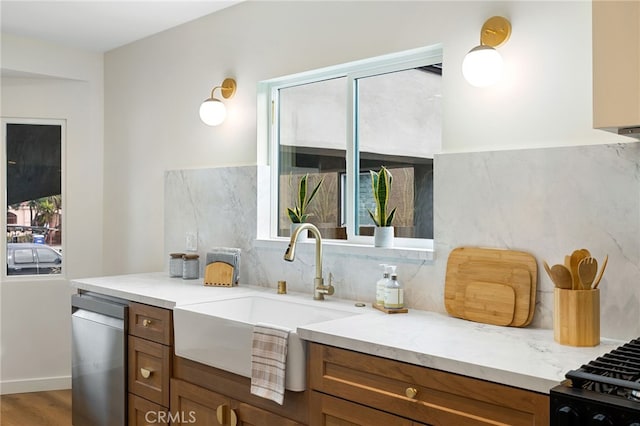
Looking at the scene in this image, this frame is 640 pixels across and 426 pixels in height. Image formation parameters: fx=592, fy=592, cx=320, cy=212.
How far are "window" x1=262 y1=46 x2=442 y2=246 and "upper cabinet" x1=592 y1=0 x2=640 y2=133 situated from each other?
913mm

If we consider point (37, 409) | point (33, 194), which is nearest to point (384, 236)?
point (37, 409)

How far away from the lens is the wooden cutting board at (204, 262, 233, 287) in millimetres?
3211

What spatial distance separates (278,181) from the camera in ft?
11.0

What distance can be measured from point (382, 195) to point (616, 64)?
120 centimetres

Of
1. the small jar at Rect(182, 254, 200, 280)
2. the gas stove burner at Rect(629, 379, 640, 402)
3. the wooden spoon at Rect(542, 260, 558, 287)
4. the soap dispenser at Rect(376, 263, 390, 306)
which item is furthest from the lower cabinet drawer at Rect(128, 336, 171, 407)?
the gas stove burner at Rect(629, 379, 640, 402)

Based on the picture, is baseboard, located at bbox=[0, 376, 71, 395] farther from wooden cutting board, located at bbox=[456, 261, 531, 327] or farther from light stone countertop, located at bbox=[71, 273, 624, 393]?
wooden cutting board, located at bbox=[456, 261, 531, 327]

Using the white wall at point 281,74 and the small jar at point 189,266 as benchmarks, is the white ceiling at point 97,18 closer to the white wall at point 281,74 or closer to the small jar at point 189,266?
the white wall at point 281,74

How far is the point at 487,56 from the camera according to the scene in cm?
220

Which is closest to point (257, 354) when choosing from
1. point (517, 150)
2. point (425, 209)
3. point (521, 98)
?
point (425, 209)

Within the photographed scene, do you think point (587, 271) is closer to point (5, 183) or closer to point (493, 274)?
point (493, 274)

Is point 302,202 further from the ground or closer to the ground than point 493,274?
further from the ground

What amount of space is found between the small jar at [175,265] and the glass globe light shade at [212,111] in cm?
82

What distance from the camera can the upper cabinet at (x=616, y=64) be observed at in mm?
1605

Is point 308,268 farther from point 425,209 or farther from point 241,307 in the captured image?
point 425,209
